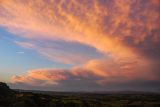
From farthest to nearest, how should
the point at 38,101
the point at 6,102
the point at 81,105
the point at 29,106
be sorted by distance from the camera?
1. the point at 81,105
2. the point at 38,101
3. the point at 29,106
4. the point at 6,102

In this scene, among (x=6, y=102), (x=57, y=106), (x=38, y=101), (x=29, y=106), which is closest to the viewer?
(x=6, y=102)

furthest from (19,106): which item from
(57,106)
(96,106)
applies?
(96,106)

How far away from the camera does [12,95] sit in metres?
83.3

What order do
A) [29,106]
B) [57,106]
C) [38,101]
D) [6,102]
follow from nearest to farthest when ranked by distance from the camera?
1. [6,102]
2. [29,106]
3. [38,101]
4. [57,106]

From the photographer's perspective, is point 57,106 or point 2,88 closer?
point 2,88

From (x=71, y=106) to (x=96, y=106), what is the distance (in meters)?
22.9

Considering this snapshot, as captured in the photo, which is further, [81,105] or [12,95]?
[81,105]

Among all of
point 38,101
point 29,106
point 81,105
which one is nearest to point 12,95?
point 29,106

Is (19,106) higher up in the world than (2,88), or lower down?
lower down

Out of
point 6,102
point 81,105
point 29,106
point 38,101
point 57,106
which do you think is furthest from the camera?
point 81,105

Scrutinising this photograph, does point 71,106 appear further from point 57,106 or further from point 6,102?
point 6,102

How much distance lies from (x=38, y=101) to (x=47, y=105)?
5.16 meters

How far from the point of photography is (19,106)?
83438 millimetres

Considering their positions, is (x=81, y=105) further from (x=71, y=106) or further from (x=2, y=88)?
(x=2, y=88)
